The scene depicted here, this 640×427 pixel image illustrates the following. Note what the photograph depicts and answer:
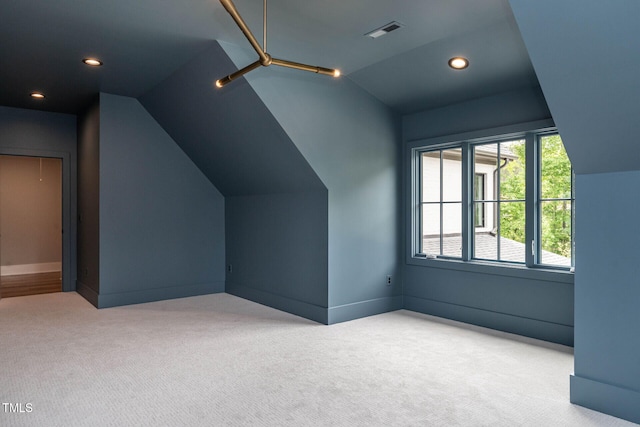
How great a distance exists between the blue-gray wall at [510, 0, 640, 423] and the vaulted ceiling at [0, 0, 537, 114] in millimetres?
1161

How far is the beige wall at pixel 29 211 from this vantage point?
8.65m

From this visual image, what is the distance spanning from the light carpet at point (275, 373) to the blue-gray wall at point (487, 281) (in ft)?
0.63

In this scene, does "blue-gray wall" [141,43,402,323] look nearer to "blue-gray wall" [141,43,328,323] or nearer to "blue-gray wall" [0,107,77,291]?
"blue-gray wall" [141,43,328,323]

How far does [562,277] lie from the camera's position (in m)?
4.07

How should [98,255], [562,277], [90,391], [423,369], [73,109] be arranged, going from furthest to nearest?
[73,109] < [98,255] < [562,277] < [423,369] < [90,391]

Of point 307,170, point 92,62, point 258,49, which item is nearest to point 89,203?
point 92,62

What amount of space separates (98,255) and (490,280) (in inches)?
182

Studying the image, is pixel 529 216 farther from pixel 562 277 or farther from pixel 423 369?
pixel 423 369

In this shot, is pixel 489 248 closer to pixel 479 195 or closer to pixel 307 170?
pixel 479 195

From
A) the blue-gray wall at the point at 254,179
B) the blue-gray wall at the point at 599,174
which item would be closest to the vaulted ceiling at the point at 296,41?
the blue-gray wall at the point at 254,179

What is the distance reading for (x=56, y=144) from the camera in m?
6.53

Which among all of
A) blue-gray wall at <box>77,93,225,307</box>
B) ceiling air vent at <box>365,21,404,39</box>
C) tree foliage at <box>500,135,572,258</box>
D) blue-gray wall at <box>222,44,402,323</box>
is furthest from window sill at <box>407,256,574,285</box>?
blue-gray wall at <box>77,93,225,307</box>

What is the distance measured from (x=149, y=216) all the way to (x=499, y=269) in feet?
14.4

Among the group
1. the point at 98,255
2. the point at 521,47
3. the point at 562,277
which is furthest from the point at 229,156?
the point at 562,277
